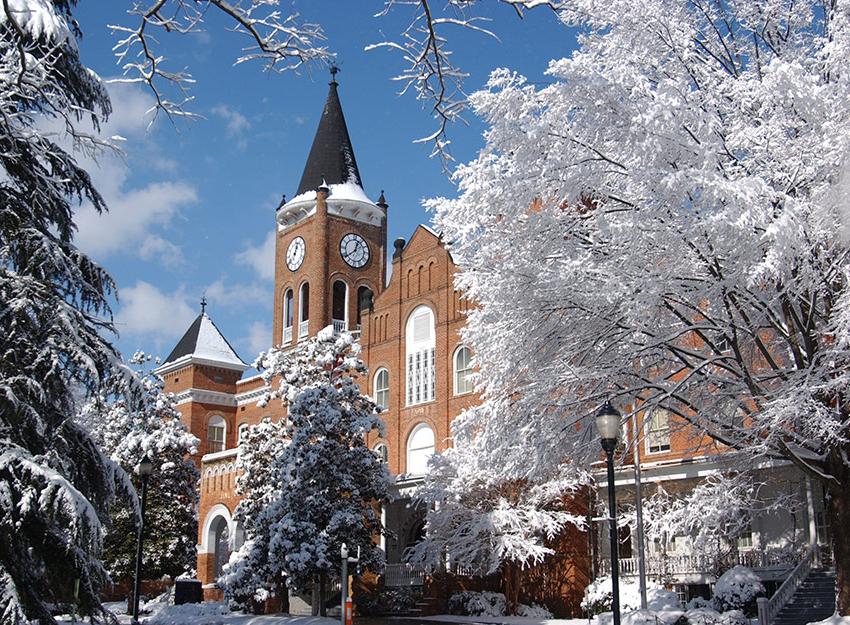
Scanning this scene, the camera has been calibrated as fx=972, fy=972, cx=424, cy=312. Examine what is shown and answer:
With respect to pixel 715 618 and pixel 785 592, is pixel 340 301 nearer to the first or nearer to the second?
pixel 715 618

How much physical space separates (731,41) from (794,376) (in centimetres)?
767

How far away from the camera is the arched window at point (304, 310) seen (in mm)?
49750

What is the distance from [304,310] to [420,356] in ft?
41.4

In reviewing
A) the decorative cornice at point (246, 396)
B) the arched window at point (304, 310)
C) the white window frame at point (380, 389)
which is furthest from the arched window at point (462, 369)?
the decorative cornice at point (246, 396)

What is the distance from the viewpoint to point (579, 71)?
56.4 feet

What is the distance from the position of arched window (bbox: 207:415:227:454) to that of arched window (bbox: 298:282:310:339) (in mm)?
12265

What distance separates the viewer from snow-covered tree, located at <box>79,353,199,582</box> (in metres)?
37.6

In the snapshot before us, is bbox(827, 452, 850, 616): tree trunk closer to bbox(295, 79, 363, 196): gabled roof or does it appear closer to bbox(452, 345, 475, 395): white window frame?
bbox(452, 345, 475, 395): white window frame

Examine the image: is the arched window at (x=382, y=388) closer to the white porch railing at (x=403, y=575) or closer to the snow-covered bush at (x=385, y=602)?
the white porch railing at (x=403, y=575)

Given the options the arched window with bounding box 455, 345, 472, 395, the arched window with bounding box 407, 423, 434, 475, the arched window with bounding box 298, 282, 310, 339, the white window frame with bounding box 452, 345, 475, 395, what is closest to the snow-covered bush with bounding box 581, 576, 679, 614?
the white window frame with bounding box 452, 345, 475, 395

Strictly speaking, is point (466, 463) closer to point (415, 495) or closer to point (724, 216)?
point (415, 495)

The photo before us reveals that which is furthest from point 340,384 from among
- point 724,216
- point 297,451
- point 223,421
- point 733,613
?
point 223,421

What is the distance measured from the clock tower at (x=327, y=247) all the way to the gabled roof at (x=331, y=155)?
0.05m

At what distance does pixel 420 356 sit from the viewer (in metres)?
39.8
